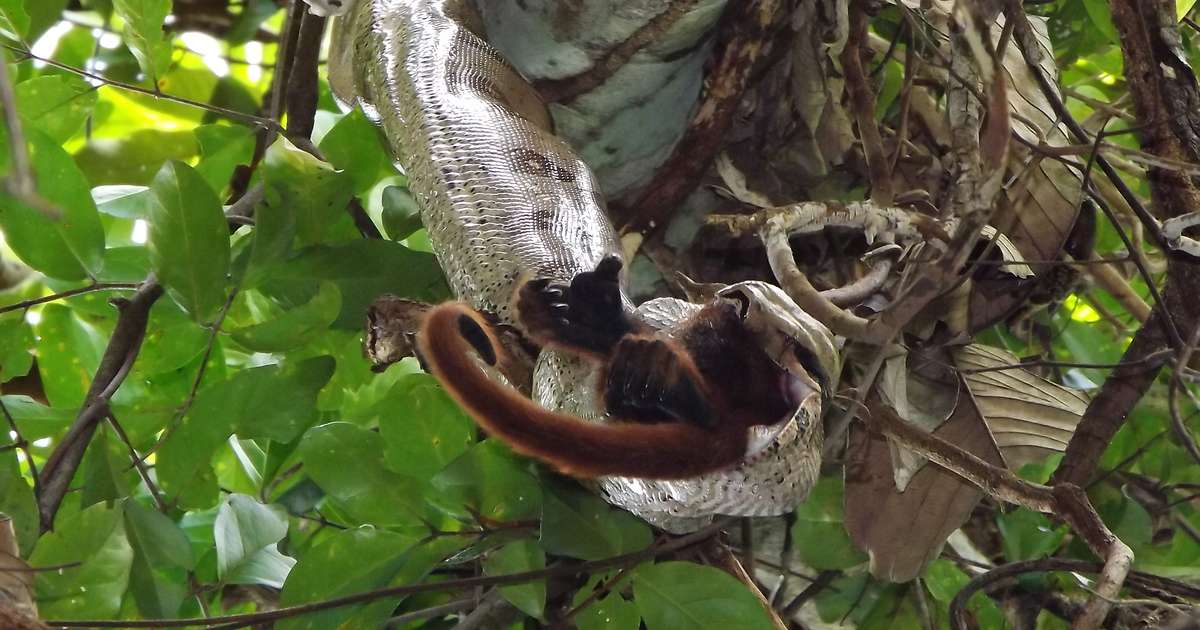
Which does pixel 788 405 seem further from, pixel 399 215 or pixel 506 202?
pixel 399 215

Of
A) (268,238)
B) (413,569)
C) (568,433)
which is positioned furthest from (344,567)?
(568,433)

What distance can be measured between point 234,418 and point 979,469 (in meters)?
0.53

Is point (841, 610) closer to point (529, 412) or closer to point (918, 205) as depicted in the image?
point (918, 205)

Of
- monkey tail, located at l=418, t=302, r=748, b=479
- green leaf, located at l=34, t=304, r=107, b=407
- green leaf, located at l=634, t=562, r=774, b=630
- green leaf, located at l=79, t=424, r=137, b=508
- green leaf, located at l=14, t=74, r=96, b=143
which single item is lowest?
green leaf, located at l=34, t=304, r=107, b=407

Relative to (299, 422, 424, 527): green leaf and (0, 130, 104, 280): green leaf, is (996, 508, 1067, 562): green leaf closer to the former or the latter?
(299, 422, 424, 527): green leaf

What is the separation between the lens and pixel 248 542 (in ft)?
2.74

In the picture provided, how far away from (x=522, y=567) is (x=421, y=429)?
0.13 m

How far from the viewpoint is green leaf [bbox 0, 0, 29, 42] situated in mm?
992

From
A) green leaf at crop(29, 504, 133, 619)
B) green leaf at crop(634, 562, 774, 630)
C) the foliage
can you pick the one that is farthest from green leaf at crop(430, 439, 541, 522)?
green leaf at crop(29, 504, 133, 619)

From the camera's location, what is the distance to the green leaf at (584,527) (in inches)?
28.3

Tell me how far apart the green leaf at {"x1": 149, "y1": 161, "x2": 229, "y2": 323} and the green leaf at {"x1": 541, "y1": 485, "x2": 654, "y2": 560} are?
0.99 feet

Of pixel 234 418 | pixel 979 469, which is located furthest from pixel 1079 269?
pixel 234 418

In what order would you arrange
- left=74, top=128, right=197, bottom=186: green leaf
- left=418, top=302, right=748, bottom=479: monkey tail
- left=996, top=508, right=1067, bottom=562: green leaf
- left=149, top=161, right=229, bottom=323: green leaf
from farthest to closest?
left=74, top=128, right=197, bottom=186: green leaf < left=996, top=508, right=1067, bottom=562: green leaf < left=149, top=161, right=229, bottom=323: green leaf < left=418, top=302, right=748, bottom=479: monkey tail

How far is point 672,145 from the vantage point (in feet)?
3.07
